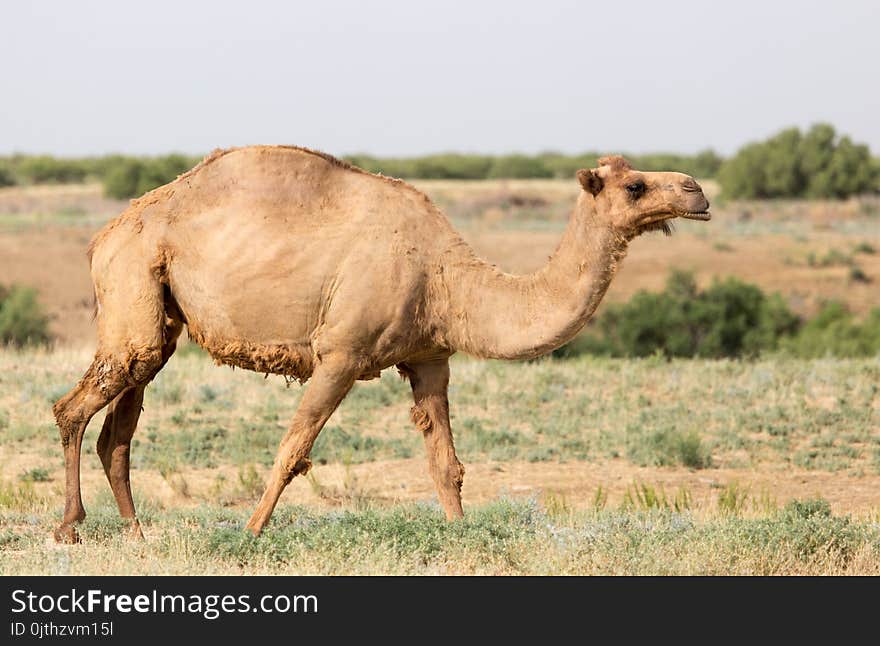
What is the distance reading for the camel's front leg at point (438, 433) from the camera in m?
9.58

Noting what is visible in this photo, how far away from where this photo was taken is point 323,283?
9047 millimetres

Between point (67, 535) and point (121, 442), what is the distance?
2.67 ft

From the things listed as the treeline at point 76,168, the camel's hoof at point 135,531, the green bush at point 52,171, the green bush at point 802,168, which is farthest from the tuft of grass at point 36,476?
the green bush at point 52,171

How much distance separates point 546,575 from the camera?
322 inches

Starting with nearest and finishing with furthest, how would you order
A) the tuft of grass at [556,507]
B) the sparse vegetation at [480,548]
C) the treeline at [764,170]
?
the sparse vegetation at [480,548]
the tuft of grass at [556,507]
the treeline at [764,170]


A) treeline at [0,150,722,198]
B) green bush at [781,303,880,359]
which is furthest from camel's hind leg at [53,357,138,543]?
treeline at [0,150,722,198]

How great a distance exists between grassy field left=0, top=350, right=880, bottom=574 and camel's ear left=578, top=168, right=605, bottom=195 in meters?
2.25

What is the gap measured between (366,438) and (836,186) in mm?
62601

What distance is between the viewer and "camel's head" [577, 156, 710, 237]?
333 inches

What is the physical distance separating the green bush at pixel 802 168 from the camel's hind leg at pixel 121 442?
66853 millimetres

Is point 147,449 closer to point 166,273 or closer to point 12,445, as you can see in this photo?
point 12,445

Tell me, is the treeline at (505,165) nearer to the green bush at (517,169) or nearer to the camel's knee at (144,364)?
the green bush at (517,169)

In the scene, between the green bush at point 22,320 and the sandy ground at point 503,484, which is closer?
the sandy ground at point 503,484

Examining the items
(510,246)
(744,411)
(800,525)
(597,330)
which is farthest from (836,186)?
(800,525)
